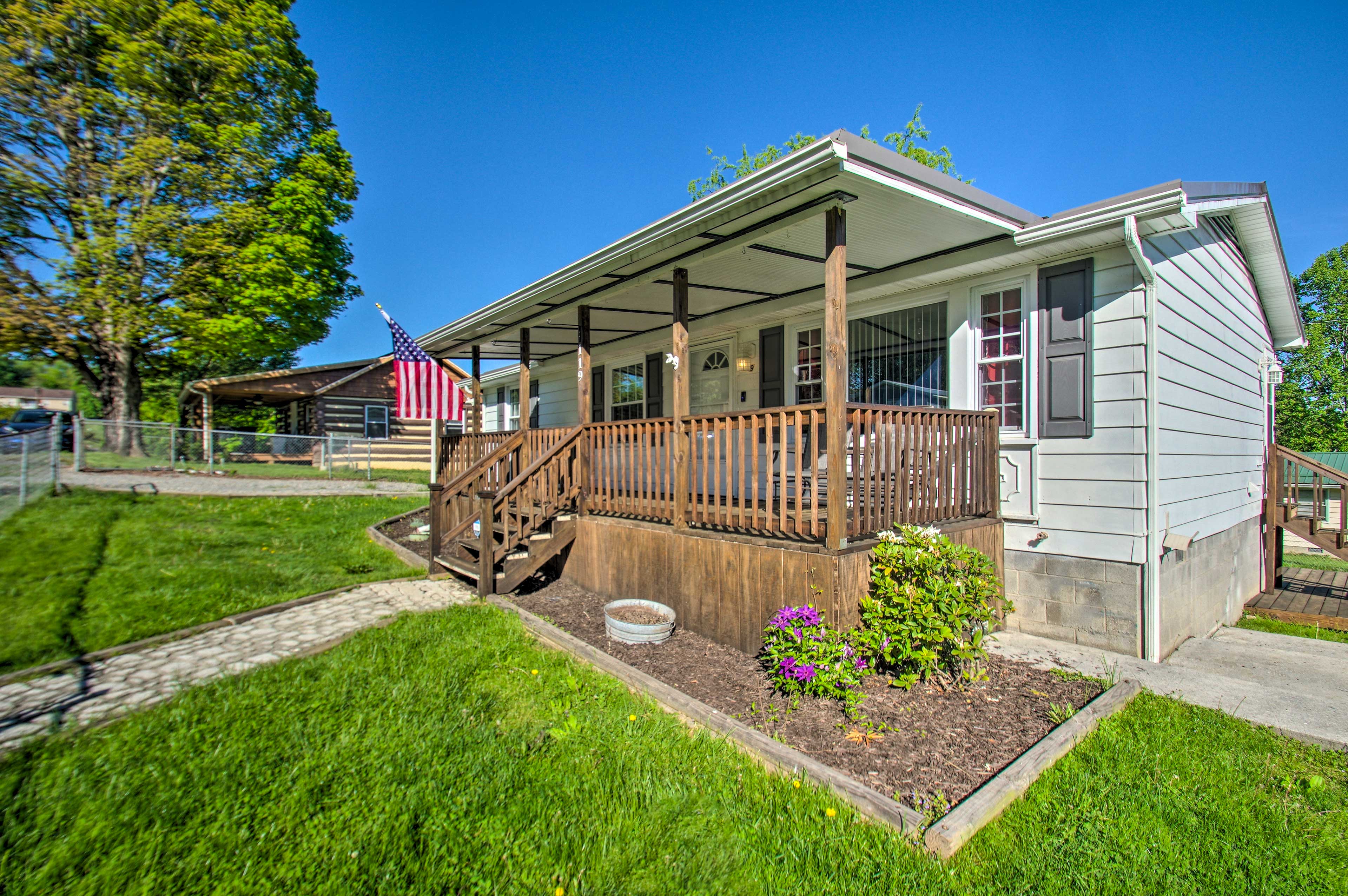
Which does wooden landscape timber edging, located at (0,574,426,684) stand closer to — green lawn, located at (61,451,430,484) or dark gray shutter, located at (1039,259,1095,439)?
dark gray shutter, located at (1039,259,1095,439)

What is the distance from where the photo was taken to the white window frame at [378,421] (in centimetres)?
2073

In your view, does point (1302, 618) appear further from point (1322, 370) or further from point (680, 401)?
point (1322, 370)

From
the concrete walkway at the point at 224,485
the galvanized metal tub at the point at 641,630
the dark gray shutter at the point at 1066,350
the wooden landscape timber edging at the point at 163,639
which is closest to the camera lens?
the wooden landscape timber edging at the point at 163,639

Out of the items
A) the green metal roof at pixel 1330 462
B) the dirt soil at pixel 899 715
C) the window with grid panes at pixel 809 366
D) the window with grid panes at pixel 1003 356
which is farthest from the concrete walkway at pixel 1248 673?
the green metal roof at pixel 1330 462

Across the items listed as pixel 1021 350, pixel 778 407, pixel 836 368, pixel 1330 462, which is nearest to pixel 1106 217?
pixel 1021 350

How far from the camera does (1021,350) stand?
5.55 m

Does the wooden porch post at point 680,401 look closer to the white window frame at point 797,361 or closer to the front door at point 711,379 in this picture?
the white window frame at point 797,361

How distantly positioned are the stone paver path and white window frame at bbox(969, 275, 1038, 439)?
538cm

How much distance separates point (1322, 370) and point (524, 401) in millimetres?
45062

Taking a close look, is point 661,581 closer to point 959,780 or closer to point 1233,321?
point 959,780

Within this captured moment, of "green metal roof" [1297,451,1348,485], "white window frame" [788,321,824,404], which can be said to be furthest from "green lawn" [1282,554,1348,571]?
"white window frame" [788,321,824,404]

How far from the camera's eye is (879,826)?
2.46 metres

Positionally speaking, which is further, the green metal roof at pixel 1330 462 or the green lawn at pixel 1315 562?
the green metal roof at pixel 1330 462

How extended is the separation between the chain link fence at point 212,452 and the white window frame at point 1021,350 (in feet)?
45.5
